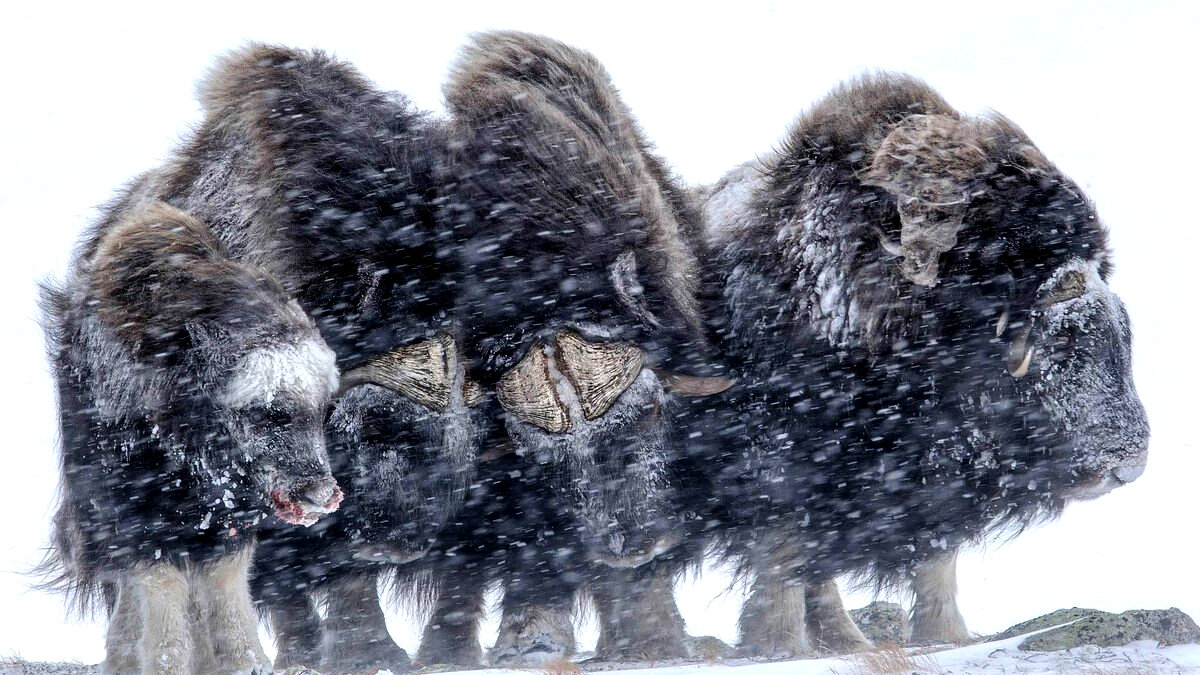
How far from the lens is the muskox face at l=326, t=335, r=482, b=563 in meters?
3.17

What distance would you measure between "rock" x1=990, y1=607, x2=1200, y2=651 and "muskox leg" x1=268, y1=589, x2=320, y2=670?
2.06 metres

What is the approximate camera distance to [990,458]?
353cm

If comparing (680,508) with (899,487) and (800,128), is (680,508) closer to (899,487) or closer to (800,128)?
(899,487)

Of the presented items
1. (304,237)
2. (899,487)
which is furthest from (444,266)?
(899,487)

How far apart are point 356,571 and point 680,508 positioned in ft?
3.00

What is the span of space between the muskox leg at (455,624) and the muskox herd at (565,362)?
0.03 ft

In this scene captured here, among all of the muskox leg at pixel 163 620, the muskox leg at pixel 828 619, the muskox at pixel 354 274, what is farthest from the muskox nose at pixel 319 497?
the muskox leg at pixel 828 619

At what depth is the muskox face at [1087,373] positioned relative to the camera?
10.4ft

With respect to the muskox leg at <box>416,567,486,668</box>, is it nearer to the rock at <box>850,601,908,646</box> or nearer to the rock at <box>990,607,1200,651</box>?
the rock at <box>850,601,908,646</box>

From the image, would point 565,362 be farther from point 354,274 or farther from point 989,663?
point 989,663

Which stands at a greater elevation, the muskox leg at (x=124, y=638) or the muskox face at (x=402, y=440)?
the muskox face at (x=402, y=440)

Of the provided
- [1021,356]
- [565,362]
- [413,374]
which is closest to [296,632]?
[413,374]

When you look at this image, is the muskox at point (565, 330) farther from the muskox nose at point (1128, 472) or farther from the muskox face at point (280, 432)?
the muskox nose at point (1128, 472)

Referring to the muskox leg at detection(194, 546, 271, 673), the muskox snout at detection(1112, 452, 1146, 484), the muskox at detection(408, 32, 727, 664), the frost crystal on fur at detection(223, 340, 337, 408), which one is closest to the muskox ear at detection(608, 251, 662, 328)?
the muskox at detection(408, 32, 727, 664)
